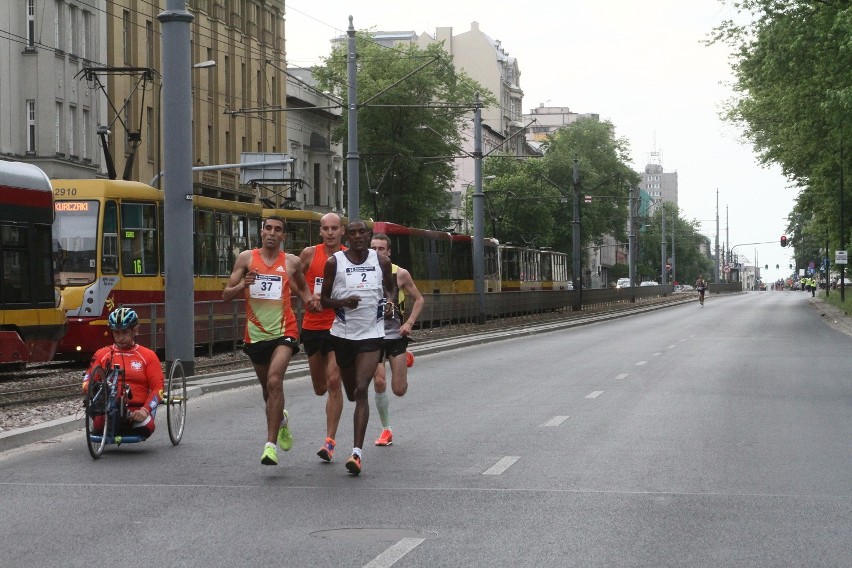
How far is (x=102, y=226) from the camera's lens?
27453 mm

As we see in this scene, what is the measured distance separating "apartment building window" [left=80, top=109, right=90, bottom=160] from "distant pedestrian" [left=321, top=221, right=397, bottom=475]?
39.3m

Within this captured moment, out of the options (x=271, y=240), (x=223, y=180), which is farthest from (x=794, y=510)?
(x=223, y=180)

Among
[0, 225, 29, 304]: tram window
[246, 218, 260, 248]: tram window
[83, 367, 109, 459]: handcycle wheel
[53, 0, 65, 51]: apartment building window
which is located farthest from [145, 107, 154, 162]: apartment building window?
[83, 367, 109, 459]: handcycle wheel

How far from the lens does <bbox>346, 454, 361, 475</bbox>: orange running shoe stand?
1041cm

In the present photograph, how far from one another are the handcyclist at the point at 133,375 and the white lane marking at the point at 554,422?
13.2 feet

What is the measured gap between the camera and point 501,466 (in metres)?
11.1

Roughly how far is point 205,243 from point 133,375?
19.1 metres

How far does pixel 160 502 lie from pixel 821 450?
5620 millimetres

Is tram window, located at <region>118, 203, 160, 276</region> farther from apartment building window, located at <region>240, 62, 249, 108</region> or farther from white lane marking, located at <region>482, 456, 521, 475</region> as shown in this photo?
apartment building window, located at <region>240, 62, 249, 108</region>

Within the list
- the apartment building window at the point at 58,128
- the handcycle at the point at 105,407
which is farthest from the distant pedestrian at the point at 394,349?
the apartment building window at the point at 58,128

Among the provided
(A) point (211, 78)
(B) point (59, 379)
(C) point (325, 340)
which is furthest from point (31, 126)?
(C) point (325, 340)

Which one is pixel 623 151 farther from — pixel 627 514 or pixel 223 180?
pixel 627 514

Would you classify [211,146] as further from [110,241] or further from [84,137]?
[110,241]

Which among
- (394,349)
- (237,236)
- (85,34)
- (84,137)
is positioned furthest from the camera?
(85,34)
